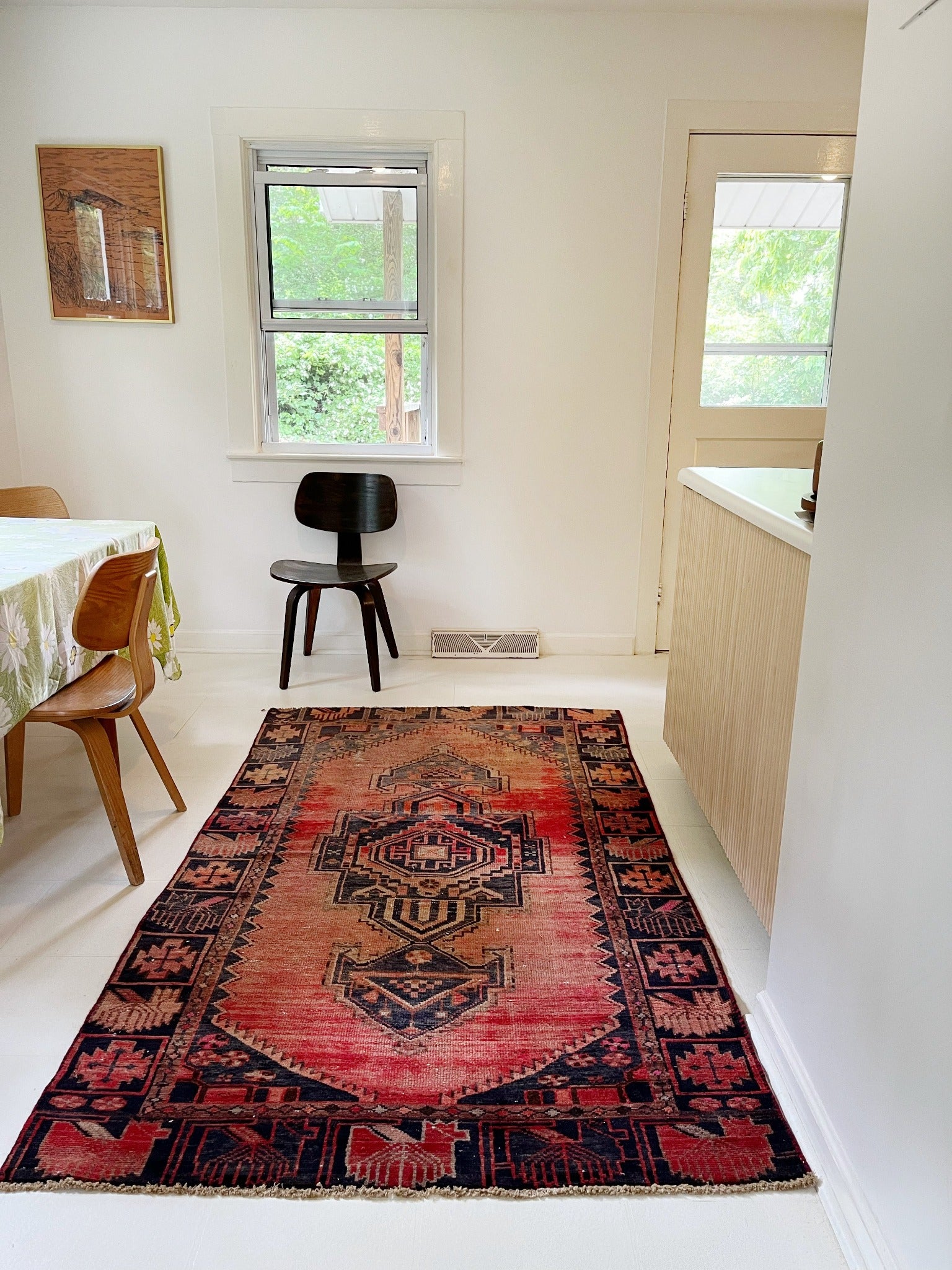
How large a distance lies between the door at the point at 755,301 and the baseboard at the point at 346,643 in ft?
1.36

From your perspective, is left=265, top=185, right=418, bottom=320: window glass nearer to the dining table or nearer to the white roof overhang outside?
the white roof overhang outside

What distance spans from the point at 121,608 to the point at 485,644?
75.9 inches

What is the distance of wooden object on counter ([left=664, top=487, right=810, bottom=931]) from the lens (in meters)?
1.87

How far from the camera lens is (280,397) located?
12.7 ft

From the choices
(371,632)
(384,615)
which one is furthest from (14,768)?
(384,615)

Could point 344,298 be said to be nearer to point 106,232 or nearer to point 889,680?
point 106,232

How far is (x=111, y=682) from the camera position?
2416mm

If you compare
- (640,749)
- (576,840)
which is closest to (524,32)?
(640,749)

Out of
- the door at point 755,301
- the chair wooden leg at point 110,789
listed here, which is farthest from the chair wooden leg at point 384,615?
the chair wooden leg at point 110,789

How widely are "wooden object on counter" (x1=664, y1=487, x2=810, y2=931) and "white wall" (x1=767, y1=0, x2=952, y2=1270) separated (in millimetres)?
275

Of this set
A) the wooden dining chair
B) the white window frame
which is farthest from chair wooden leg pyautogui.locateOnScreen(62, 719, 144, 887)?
the white window frame

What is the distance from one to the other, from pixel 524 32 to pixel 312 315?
1271 millimetres

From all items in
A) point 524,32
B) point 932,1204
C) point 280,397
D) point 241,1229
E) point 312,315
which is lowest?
point 241,1229

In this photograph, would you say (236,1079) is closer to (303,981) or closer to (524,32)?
(303,981)
